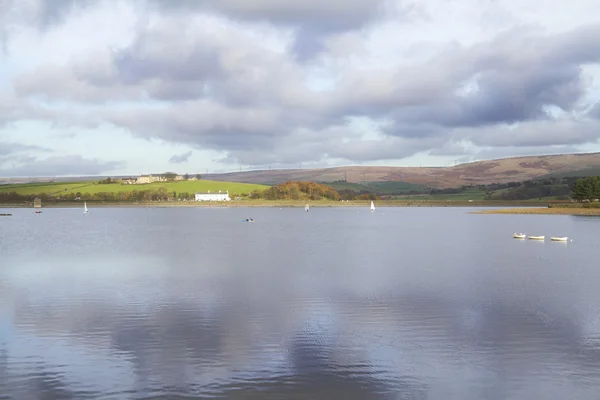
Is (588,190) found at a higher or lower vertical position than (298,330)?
higher

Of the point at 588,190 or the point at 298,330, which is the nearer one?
the point at 298,330

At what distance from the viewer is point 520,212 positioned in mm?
154625

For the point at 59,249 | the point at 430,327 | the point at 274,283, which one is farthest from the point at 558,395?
the point at 59,249

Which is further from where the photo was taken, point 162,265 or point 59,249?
point 59,249

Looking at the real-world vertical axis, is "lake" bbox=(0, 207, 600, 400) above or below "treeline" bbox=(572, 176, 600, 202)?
below

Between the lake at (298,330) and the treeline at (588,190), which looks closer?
the lake at (298,330)

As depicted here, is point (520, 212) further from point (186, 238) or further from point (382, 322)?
point (382, 322)

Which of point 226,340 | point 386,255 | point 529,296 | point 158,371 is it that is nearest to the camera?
point 158,371

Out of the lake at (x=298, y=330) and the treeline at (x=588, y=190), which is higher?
the treeline at (x=588, y=190)

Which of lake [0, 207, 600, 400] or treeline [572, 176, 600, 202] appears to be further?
treeline [572, 176, 600, 202]

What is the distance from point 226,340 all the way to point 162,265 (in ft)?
77.9

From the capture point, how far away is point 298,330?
72.2 feet

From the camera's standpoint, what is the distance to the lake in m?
15.8

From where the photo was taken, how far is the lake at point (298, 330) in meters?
15.8
